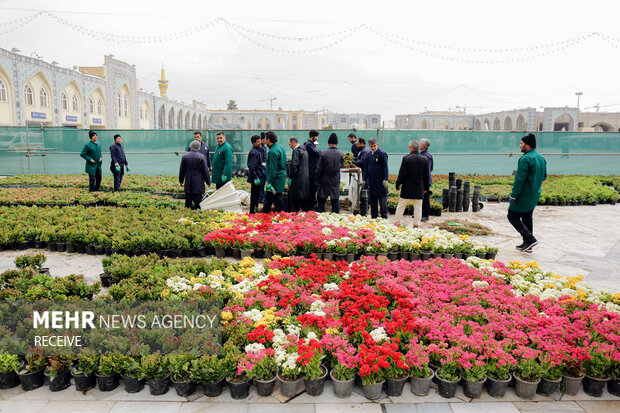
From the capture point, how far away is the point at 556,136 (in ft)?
63.7

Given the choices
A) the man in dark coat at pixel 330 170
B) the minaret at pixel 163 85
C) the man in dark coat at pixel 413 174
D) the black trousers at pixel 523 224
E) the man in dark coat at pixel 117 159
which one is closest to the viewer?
the black trousers at pixel 523 224

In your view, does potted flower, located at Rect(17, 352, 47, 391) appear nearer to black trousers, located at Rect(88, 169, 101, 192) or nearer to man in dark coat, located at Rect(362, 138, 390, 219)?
man in dark coat, located at Rect(362, 138, 390, 219)

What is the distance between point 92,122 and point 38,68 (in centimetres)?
923

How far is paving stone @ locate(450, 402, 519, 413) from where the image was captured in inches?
137

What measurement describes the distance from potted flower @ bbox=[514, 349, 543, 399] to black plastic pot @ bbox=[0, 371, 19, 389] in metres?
4.25

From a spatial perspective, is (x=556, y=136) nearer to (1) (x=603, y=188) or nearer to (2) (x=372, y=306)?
(1) (x=603, y=188)

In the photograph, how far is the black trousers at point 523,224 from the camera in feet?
25.8

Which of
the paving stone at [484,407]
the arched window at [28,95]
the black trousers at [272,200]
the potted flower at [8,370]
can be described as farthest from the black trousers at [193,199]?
the arched window at [28,95]

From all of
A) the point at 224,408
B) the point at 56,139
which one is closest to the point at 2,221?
the point at 224,408

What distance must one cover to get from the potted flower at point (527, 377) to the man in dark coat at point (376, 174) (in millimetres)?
6340

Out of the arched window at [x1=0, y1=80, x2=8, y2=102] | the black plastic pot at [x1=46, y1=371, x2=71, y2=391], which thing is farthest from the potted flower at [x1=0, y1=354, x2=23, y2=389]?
the arched window at [x1=0, y1=80, x2=8, y2=102]

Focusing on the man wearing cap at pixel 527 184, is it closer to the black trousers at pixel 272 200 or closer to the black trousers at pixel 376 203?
the black trousers at pixel 376 203

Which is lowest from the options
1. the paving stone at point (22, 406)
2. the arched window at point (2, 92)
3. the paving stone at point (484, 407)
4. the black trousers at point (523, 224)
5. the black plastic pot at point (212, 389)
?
the paving stone at point (22, 406)

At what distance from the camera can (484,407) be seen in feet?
11.6
